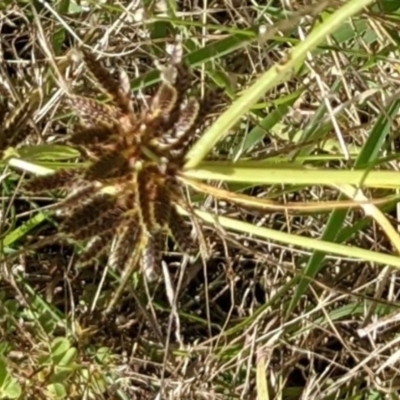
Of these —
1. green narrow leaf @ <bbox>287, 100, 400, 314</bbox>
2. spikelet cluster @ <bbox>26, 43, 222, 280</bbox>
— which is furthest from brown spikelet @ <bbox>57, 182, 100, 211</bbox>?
green narrow leaf @ <bbox>287, 100, 400, 314</bbox>

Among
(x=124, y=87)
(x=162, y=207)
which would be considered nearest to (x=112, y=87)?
(x=124, y=87)

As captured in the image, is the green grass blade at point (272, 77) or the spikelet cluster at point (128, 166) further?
the spikelet cluster at point (128, 166)

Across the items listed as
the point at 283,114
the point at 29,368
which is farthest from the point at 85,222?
the point at 29,368

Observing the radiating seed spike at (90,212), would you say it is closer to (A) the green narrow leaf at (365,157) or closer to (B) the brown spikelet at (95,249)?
(B) the brown spikelet at (95,249)

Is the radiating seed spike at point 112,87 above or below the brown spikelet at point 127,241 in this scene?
above

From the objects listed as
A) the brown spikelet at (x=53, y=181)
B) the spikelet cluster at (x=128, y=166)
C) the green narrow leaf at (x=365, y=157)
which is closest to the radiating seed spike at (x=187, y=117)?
the spikelet cluster at (x=128, y=166)

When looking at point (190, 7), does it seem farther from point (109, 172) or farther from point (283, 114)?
point (109, 172)
